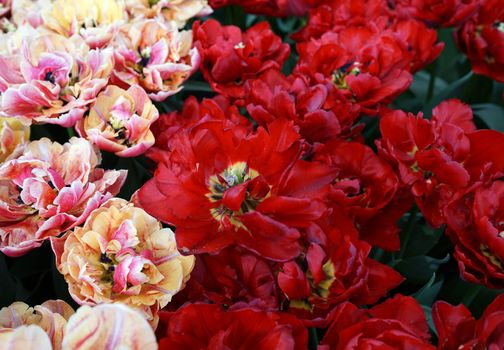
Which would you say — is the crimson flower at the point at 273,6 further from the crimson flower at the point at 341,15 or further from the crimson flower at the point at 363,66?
the crimson flower at the point at 363,66

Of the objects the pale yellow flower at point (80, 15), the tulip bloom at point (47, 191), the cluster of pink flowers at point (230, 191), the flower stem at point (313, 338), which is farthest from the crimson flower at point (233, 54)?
the flower stem at point (313, 338)

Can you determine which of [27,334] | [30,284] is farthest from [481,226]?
[30,284]

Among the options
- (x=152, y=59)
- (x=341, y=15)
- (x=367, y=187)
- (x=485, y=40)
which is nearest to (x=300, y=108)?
(x=367, y=187)

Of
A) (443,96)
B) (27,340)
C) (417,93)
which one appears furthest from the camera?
(417,93)

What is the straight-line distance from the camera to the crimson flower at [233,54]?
81 cm

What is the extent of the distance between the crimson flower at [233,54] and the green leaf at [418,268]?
0.28 metres

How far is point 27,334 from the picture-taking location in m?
0.36

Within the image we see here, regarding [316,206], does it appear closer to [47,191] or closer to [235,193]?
[235,193]

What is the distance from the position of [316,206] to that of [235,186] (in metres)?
0.07

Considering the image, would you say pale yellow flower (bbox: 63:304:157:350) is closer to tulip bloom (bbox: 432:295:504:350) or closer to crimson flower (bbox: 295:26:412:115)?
tulip bloom (bbox: 432:295:504:350)

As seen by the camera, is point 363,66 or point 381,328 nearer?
point 381,328

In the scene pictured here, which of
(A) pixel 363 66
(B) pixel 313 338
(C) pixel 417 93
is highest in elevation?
(A) pixel 363 66

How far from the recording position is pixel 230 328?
1.54 ft

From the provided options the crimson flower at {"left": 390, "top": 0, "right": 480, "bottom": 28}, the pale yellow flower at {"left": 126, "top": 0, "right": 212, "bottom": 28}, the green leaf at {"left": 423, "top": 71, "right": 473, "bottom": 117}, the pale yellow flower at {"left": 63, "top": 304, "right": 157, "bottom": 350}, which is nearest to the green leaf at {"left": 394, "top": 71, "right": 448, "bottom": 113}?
the green leaf at {"left": 423, "top": 71, "right": 473, "bottom": 117}
